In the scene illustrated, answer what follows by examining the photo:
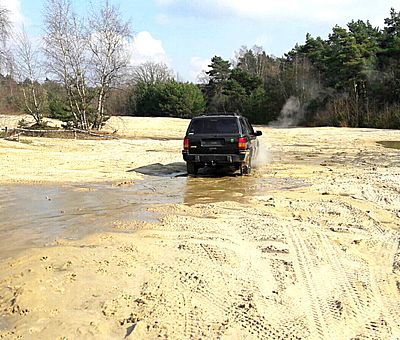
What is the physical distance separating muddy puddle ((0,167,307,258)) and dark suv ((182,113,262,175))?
47 centimetres

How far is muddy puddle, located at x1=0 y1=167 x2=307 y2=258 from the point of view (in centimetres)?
759

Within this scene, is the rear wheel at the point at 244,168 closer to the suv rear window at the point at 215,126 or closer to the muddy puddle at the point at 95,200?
the muddy puddle at the point at 95,200

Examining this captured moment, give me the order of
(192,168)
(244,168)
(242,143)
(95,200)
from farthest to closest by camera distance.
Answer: (192,168)
(244,168)
(242,143)
(95,200)

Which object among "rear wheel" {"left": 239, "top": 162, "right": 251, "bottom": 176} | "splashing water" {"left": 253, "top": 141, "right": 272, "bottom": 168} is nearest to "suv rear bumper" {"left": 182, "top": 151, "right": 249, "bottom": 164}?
"rear wheel" {"left": 239, "top": 162, "right": 251, "bottom": 176}

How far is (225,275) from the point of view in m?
5.42

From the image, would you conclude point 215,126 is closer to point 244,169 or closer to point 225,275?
point 244,169

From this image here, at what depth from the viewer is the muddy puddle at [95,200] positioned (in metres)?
7.59

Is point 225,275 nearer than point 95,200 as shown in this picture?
Yes

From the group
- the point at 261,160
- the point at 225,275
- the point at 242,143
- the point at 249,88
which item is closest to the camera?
the point at 225,275

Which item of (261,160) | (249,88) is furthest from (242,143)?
(249,88)

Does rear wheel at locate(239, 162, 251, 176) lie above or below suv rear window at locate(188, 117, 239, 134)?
below

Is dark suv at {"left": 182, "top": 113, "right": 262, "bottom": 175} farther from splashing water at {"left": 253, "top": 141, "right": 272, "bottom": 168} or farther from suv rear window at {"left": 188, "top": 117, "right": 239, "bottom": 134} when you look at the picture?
splashing water at {"left": 253, "top": 141, "right": 272, "bottom": 168}

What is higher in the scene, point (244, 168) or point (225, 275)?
point (244, 168)

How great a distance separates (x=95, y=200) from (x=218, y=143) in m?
4.33
